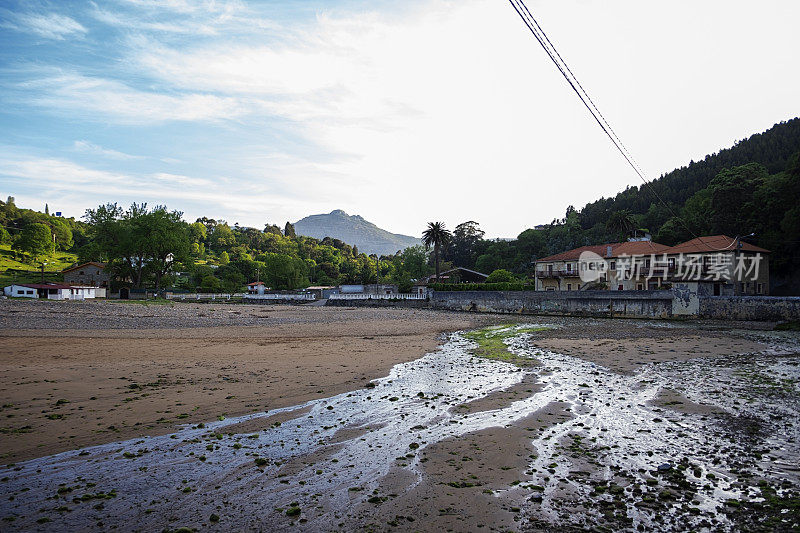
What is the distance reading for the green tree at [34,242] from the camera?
8881cm

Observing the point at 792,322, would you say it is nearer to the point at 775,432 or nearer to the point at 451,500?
the point at 775,432

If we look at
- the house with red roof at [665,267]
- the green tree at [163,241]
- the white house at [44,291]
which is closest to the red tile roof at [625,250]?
the house with red roof at [665,267]

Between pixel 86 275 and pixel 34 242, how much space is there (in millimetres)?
18314

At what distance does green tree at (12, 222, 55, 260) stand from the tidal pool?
4227 inches

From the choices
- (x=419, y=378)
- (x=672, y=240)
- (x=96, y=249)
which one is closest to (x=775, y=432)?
(x=419, y=378)

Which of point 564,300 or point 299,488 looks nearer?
point 299,488

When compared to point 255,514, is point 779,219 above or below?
above

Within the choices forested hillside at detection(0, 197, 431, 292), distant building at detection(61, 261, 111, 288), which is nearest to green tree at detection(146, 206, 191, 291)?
forested hillside at detection(0, 197, 431, 292)

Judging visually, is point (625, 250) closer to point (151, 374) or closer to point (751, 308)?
point (751, 308)

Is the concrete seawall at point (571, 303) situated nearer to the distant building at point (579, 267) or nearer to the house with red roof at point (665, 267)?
the house with red roof at point (665, 267)

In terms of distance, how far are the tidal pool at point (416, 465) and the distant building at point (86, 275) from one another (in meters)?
90.0

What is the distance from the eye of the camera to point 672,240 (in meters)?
70.6

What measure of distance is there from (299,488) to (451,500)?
7.10ft

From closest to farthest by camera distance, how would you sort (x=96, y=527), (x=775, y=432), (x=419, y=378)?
(x=96, y=527)
(x=775, y=432)
(x=419, y=378)
